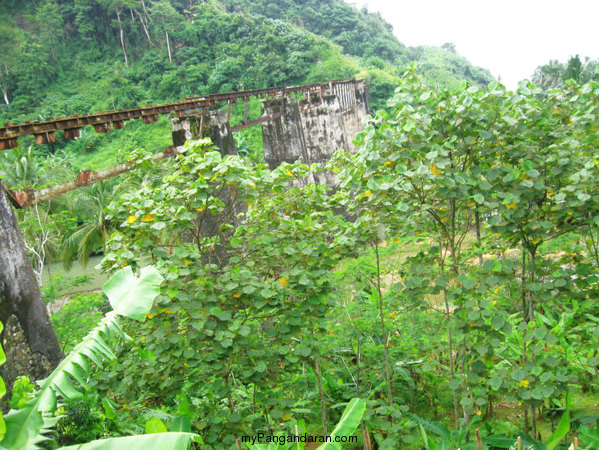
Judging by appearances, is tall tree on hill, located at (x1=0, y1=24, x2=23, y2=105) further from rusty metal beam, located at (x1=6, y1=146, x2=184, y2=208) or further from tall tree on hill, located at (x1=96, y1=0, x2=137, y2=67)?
rusty metal beam, located at (x1=6, y1=146, x2=184, y2=208)

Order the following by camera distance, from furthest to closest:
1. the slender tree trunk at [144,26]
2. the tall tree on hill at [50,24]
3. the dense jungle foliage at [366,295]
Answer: the slender tree trunk at [144,26]
the tall tree on hill at [50,24]
the dense jungle foliage at [366,295]

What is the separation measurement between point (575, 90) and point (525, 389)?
2.02 m

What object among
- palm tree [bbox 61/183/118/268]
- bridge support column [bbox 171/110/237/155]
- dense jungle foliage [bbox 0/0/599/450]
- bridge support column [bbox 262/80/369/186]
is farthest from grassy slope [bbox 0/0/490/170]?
dense jungle foliage [bbox 0/0/599/450]

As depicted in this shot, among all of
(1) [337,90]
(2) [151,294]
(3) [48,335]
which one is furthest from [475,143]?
(1) [337,90]

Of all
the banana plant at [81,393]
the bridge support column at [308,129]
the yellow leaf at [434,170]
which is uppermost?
the bridge support column at [308,129]

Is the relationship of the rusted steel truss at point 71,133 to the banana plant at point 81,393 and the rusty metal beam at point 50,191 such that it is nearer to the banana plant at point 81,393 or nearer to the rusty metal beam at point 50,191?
the rusty metal beam at point 50,191

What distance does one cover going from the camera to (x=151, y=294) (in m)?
2.42

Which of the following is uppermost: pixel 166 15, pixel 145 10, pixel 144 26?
pixel 145 10

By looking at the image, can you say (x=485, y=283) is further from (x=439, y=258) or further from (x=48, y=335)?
(x=48, y=335)

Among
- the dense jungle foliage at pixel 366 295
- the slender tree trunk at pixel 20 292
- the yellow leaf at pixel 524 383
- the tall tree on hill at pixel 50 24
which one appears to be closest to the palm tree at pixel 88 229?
the slender tree trunk at pixel 20 292

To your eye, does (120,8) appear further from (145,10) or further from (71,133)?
(71,133)

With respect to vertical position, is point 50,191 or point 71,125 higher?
point 71,125

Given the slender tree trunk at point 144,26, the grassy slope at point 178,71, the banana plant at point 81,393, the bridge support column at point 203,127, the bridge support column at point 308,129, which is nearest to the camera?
the banana plant at point 81,393

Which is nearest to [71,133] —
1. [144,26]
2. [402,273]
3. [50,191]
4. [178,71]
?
[50,191]
